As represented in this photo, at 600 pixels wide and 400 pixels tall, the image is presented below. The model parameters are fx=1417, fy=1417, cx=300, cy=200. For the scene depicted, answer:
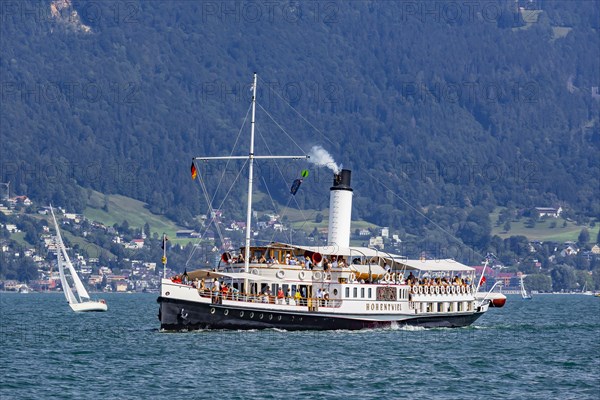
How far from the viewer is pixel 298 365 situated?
240 ft

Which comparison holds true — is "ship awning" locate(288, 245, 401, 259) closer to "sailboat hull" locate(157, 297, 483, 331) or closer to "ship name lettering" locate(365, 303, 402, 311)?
"ship name lettering" locate(365, 303, 402, 311)

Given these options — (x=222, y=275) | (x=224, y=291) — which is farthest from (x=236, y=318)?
(x=222, y=275)

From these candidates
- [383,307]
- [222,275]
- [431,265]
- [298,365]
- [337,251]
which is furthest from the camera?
[431,265]

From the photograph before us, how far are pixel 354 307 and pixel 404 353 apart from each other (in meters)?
12.6

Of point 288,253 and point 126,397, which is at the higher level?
point 288,253

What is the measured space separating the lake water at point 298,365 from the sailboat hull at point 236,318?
2.29ft

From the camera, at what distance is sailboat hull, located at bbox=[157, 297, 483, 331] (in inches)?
3425

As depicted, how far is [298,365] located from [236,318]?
614 inches

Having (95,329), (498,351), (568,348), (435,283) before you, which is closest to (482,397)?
(498,351)

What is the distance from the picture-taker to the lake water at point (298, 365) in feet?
210

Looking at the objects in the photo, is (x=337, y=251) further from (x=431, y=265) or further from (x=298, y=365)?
(x=298, y=365)

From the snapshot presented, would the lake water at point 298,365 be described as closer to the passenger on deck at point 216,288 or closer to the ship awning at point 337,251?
the passenger on deck at point 216,288

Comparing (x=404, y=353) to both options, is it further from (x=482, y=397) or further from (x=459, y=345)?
(x=482, y=397)

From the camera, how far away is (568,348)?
297ft
